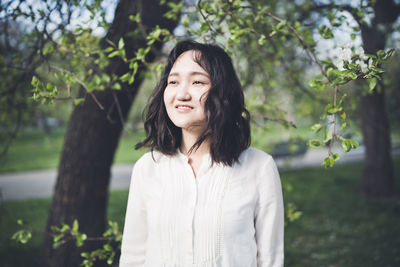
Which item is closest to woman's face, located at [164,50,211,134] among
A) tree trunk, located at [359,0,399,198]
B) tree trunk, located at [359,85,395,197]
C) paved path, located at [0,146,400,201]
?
tree trunk, located at [359,0,399,198]

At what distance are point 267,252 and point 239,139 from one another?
23.2 inches

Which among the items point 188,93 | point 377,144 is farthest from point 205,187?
point 377,144

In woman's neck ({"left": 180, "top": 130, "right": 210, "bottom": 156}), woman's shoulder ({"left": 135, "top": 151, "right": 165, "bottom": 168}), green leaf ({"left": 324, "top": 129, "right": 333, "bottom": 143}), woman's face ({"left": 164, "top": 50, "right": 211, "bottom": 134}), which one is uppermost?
woman's face ({"left": 164, "top": 50, "right": 211, "bottom": 134})

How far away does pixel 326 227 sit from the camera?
5.51m

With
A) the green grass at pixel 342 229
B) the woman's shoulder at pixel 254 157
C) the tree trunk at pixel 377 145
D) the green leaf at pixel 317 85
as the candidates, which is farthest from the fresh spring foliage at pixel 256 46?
the tree trunk at pixel 377 145

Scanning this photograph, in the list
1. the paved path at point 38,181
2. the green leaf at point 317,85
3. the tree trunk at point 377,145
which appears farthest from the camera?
the paved path at point 38,181

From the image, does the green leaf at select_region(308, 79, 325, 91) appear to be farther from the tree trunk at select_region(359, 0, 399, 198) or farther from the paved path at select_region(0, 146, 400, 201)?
the paved path at select_region(0, 146, 400, 201)

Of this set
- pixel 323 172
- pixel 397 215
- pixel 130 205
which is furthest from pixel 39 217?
pixel 323 172

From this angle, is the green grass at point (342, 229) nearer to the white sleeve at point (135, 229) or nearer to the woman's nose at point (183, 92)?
the white sleeve at point (135, 229)

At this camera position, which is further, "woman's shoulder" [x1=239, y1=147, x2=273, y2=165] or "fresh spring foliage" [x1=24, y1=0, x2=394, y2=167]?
"woman's shoulder" [x1=239, y1=147, x2=273, y2=165]

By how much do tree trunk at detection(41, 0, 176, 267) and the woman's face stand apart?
1.18m

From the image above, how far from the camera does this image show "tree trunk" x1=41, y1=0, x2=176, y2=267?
9.32 feet

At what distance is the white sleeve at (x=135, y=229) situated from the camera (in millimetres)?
1816

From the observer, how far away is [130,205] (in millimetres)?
1834
